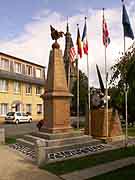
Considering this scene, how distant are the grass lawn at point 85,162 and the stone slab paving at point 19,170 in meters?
0.43

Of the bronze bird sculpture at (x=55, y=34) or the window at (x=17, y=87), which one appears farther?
the window at (x=17, y=87)

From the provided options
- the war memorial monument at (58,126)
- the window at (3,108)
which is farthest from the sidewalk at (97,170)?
the window at (3,108)

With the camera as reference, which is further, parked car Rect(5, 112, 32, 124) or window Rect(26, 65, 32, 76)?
window Rect(26, 65, 32, 76)

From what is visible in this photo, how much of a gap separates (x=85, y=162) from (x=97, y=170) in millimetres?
1389

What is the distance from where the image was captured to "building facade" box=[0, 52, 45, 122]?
45588 mm

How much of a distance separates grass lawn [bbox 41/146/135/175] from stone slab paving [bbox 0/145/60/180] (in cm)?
43

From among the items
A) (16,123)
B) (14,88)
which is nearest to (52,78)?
(16,123)

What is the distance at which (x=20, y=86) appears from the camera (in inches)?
1914

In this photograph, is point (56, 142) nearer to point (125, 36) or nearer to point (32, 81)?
point (125, 36)

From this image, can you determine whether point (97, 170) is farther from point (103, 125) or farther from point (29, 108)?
point (29, 108)

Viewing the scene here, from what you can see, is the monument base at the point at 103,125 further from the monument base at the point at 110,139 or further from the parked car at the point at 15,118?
the parked car at the point at 15,118

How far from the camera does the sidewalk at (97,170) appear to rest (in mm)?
9680

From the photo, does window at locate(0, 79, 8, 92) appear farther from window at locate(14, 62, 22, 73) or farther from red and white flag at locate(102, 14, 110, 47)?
red and white flag at locate(102, 14, 110, 47)

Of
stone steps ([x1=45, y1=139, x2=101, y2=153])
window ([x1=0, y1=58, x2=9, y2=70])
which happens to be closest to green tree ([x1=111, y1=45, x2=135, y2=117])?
stone steps ([x1=45, y1=139, x2=101, y2=153])
